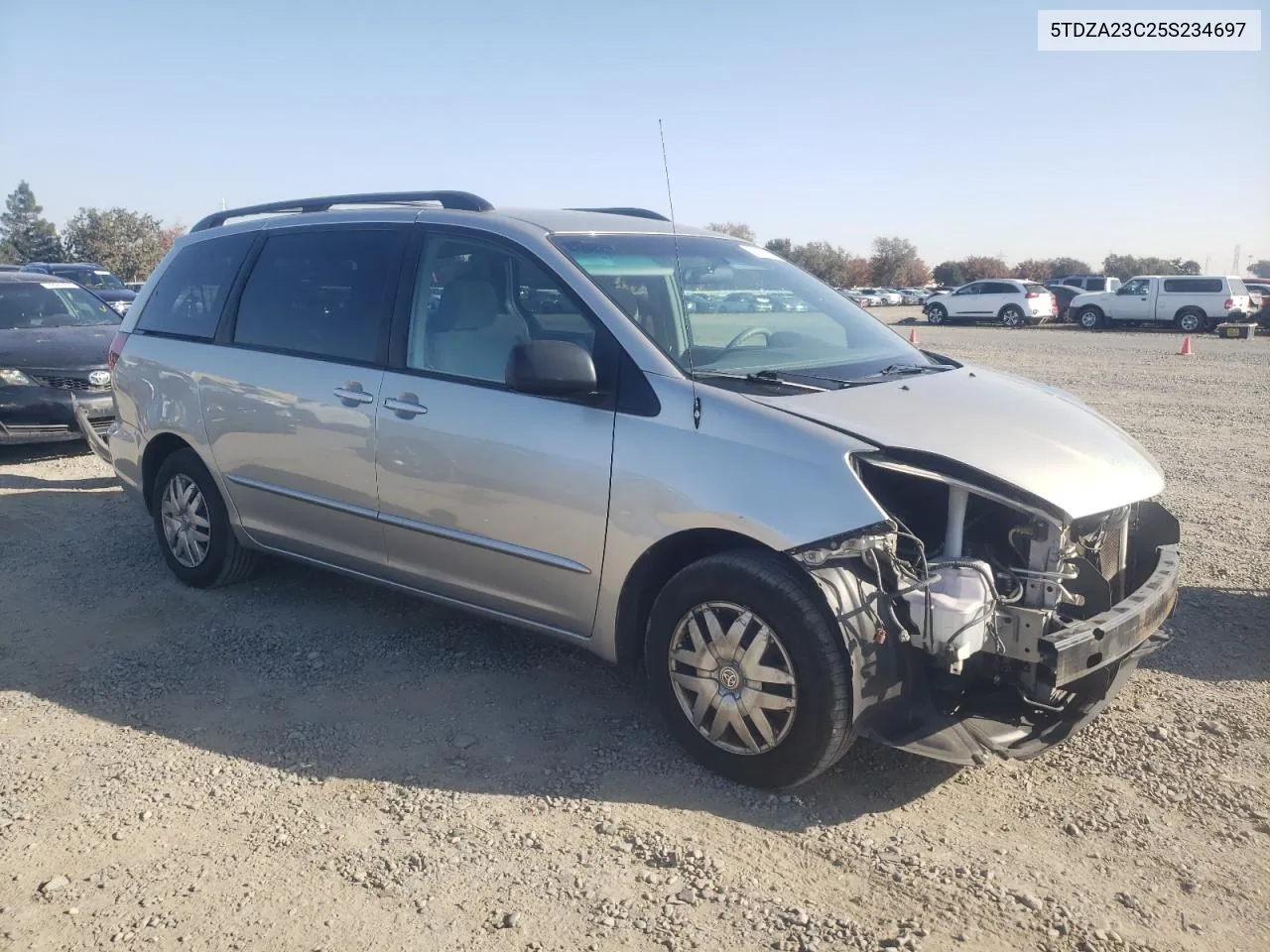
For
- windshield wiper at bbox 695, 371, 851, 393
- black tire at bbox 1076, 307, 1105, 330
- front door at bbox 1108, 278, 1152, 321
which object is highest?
front door at bbox 1108, 278, 1152, 321

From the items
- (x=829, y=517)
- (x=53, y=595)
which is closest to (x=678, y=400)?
(x=829, y=517)

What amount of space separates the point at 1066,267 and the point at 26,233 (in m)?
78.1

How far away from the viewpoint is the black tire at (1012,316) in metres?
34.8

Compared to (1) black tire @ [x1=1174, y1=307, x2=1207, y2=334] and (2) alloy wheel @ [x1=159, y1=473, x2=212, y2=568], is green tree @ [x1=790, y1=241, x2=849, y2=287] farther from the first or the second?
(2) alloy wheel @ [x1=159, y1=473, x2=212, y2=568]

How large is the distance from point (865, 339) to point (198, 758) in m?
3.26

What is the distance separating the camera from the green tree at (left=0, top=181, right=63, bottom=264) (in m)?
53.8

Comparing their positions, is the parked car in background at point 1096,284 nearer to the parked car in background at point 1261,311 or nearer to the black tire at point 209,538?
the parked car in background at point 1261,311

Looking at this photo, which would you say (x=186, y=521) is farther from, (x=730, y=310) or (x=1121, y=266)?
(x=1121, y=266)

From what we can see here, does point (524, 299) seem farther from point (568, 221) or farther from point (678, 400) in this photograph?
point (678, 400)

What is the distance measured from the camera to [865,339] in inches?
180

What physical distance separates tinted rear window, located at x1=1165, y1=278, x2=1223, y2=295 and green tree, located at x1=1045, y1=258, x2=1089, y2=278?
52.5 m

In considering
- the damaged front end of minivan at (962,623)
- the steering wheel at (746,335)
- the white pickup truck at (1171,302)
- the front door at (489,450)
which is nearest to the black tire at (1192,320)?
the white pickup truck at (1171,302)

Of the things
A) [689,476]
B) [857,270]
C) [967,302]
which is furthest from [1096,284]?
[857,270]

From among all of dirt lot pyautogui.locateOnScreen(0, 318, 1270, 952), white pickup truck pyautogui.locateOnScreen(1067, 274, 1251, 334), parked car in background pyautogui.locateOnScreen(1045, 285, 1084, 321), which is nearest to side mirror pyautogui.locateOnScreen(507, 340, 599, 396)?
dirt lot pyautogui.locateOnScreen(0, 318, 1270, 952)
